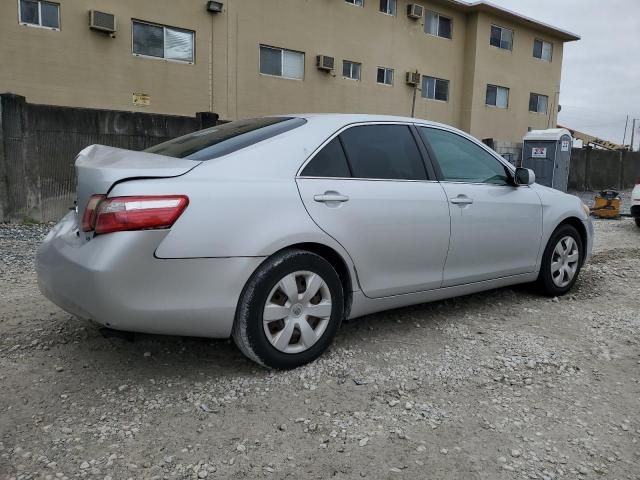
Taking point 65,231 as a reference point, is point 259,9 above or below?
above

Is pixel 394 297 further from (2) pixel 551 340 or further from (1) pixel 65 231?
(1) pixel 65 231

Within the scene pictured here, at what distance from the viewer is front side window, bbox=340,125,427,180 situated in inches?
137

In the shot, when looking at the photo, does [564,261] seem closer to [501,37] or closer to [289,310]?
[289,310]

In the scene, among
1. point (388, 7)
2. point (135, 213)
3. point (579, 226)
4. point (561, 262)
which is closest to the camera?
point (135, 213)

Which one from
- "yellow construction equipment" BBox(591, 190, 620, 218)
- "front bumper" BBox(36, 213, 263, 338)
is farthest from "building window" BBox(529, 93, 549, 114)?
"front bumper" BBox(36, 213, 263, 338)

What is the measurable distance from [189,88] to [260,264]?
13230 millimetres

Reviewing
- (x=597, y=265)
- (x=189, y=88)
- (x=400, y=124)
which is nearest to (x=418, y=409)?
(x=400, y=124)

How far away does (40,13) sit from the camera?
12.6 m

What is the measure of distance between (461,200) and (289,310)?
161 centimetres

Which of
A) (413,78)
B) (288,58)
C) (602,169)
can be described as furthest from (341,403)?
(602,169)

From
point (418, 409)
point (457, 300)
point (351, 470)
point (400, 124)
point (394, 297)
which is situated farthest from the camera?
point (457, 300)

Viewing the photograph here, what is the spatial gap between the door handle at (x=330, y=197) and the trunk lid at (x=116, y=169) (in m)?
0.71

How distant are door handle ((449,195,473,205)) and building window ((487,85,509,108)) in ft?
67.1

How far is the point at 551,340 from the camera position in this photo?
380 cm
